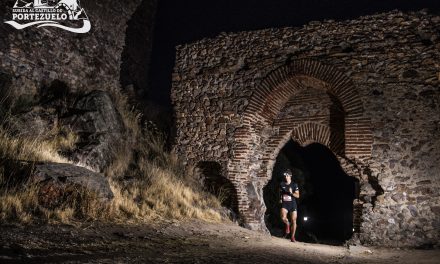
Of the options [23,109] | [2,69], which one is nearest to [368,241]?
[23,109]

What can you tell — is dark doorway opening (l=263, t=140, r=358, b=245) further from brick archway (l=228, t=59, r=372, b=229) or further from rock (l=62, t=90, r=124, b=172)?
rock (l=62, t=90, r=124, b=172)

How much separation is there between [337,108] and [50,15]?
7891mm

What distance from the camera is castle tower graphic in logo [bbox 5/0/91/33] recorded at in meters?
8.79

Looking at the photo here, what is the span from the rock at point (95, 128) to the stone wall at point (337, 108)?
1596 mm

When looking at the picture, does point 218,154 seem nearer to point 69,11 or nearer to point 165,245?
point 165,245

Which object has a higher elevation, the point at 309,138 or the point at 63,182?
the point at 309,138

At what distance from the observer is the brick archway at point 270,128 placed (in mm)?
7449

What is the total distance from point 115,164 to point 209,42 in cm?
384

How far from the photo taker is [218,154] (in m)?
8.32

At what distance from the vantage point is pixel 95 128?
25.5 ft

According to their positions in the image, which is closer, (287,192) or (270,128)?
(287,192)

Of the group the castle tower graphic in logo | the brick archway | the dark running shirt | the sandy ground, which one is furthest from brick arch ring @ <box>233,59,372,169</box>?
the castle tower graphic in logo

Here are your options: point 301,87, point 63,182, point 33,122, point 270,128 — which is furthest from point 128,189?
point 301,87

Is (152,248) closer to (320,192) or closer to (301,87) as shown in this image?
(301,87)
